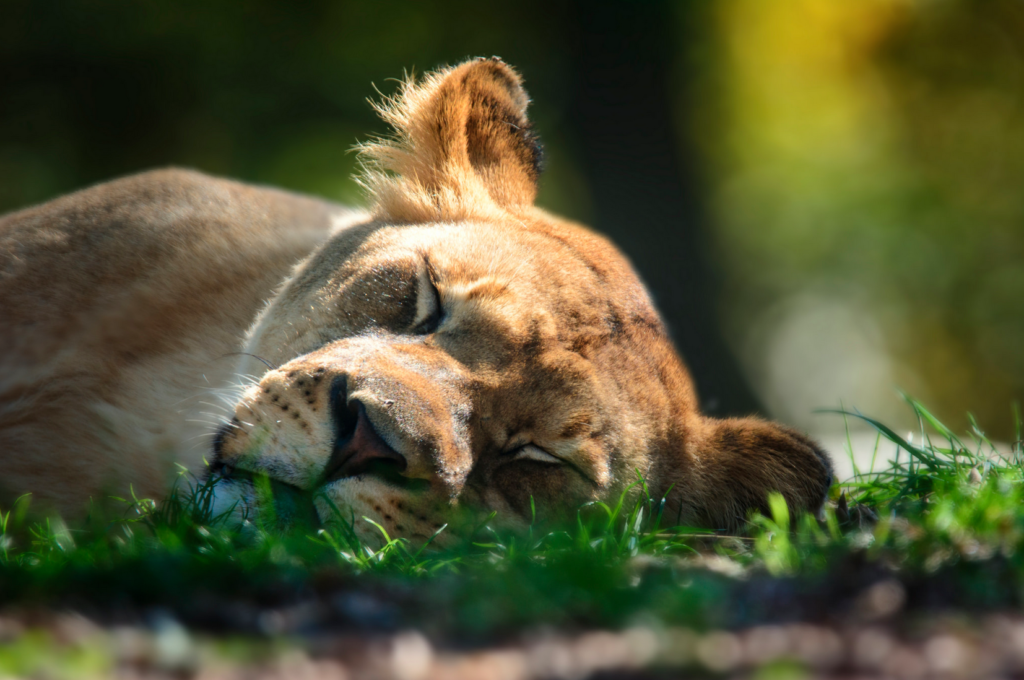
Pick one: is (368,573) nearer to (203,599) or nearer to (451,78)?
(203,599)

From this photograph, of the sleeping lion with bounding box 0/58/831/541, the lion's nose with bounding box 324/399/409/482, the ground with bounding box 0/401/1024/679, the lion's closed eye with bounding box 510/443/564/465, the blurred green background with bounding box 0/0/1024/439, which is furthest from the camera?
the blurred green background with bounding box 0/0/1024/439

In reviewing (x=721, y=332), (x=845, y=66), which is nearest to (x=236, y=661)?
(x=721, y=332)

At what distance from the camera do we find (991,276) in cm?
1895

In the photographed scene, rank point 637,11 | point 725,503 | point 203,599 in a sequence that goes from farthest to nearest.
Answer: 1. point 637,11
2. point 725,503
3. point 203,599

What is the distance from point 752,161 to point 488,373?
16629 millimetres

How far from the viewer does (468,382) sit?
3.24 meters

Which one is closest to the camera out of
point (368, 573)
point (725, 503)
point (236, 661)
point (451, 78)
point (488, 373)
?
point (236, 661)

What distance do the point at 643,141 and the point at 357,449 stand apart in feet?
31.0

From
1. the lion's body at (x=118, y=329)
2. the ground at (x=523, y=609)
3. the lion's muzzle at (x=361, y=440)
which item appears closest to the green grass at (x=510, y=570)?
the ground at (x=523, y=609)

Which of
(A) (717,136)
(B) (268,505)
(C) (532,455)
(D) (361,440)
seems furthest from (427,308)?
(A) (717,136)

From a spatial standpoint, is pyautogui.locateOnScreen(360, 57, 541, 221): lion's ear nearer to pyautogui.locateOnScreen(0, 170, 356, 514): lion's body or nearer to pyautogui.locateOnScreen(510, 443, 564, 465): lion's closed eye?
pyautogui.locateOnScreen(0, 170, 356, 514): lion's body

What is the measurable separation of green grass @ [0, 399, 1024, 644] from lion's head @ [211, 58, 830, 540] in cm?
20

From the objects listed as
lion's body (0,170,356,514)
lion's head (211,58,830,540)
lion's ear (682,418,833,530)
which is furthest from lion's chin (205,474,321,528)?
lion's ear (682,418,833,530)

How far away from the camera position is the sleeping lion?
3.00 metres
